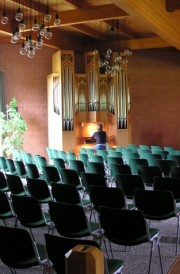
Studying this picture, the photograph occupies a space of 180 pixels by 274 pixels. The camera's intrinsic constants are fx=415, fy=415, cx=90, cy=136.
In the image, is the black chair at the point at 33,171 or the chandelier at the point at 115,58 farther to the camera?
the chandelier at the point at 115,58

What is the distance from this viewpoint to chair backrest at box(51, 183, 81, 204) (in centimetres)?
604

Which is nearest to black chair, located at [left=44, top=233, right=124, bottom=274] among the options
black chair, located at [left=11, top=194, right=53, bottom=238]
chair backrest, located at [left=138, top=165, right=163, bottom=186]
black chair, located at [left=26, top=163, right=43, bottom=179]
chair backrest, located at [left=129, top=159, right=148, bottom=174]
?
black chair, located at [left=11, top=194, right=53, bottom=238]

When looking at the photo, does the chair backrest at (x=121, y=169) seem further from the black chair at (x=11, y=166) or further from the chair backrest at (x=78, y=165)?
the black chair at (x=11, y=166)

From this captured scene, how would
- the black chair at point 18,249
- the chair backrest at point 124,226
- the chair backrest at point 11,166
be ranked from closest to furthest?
the black chair at point 18,249 → the chair backrest at point 124,226 → the chair backrest at point 11,166

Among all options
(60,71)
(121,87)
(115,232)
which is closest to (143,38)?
(121,87)

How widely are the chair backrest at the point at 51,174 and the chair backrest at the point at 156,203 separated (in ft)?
9.61

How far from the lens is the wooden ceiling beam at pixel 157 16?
8.52 m

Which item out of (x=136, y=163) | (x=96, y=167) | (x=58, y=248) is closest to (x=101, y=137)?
(x=136, y=163)

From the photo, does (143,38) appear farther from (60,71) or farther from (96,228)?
(96,228)

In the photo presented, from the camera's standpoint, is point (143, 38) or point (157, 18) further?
point (143, 38)

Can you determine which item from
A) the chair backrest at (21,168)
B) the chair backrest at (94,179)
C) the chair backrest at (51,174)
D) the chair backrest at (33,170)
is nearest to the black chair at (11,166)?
the chair backrest at (21,168)

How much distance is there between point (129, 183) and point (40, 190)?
145 centimetres

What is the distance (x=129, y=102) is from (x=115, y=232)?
39.2 ft

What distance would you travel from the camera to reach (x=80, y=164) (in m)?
9.02
